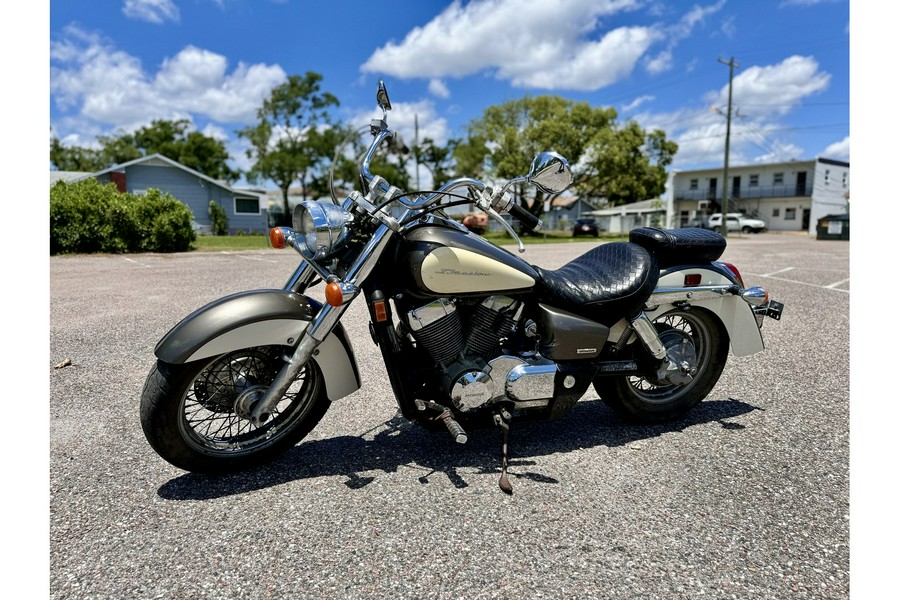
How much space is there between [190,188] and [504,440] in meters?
35.2

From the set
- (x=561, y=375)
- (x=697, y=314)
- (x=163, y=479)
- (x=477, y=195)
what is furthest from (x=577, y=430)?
(x=163, y=479)

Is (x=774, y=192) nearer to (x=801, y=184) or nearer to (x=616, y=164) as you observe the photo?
(x=801, y=184)

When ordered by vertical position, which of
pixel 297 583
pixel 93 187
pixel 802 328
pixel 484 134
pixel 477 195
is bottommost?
pixel 297 583

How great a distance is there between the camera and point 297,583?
6.75 feet

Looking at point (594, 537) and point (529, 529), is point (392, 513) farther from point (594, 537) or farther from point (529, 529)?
point (594, 537)

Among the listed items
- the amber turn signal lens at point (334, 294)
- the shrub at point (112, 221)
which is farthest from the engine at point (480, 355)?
the shrub at point (112, 221)

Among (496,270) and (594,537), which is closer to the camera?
(594,537)

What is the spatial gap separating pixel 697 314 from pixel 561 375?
1.13 m

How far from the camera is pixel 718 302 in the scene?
138 inches

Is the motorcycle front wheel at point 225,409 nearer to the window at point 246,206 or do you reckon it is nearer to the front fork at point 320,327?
the front fork at point 320,327

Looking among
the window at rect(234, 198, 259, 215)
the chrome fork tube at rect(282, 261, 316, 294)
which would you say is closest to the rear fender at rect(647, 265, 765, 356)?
the chrome fork tube at rect(282, 261, 316, 294)

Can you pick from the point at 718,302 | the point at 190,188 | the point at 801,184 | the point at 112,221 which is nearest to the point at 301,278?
the point at 718,302

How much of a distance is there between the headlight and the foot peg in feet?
2.88

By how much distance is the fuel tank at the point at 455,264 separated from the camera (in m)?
2.65
